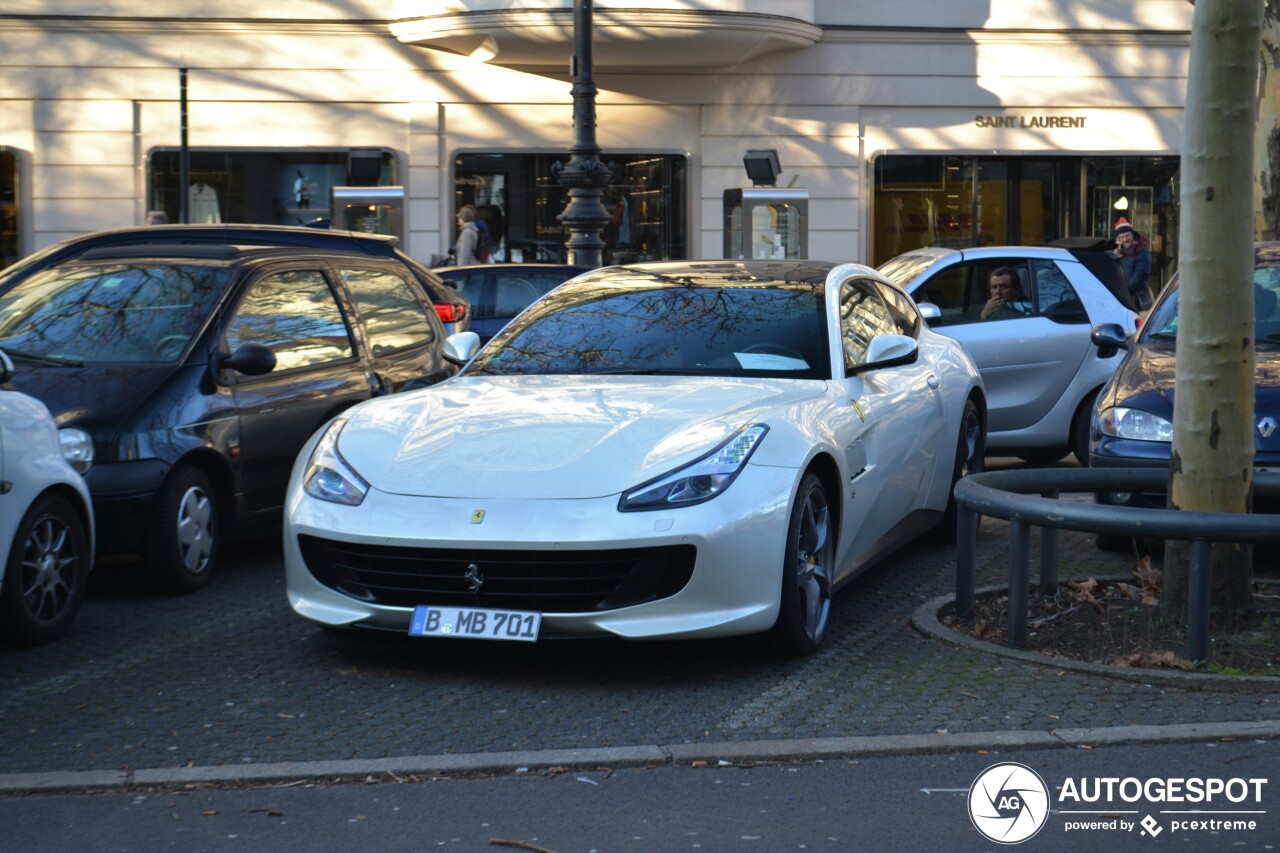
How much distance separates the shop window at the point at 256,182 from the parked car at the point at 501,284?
8.49m

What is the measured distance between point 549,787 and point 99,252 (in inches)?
206

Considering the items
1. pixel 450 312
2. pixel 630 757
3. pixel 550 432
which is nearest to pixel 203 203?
pixel 450 312

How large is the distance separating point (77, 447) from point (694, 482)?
2954mm

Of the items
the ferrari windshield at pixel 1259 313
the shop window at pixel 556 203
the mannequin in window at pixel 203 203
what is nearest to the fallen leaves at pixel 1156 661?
the ferrari windshield at pixel 1259 313

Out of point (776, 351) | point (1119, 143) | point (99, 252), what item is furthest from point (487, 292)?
point (1119, 143)

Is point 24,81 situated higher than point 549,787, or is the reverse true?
point 24,81

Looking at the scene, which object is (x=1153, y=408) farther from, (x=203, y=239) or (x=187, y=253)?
(x=203, y=239)

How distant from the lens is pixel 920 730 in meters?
5.16

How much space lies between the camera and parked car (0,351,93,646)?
620cm

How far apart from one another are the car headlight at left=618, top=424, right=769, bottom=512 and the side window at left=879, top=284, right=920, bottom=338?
2525 mm

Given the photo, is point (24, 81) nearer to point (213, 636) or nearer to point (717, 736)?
point (213, 636)

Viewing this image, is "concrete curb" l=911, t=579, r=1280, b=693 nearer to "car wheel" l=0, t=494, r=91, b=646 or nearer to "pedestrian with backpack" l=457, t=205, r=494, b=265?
"car wheel" l=0, t=494, r=91, b=646

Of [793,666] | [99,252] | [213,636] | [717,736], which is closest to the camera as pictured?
[717,736]

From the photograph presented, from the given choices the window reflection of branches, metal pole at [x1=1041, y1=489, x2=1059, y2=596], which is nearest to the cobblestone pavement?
metal pole at [x1=1041, y1=489, x2=1059, y2=596]
